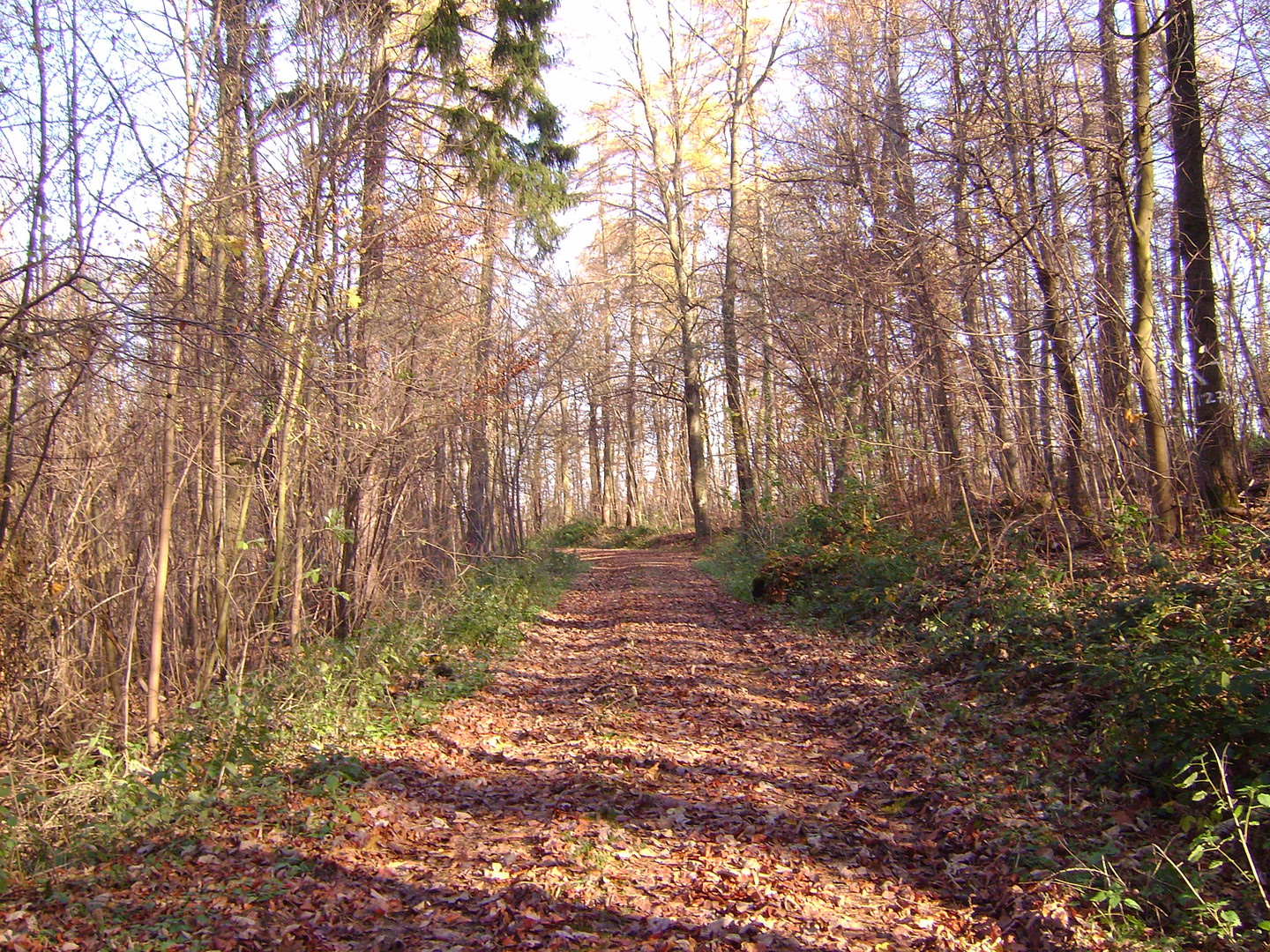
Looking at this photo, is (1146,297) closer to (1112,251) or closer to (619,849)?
(1112,251)

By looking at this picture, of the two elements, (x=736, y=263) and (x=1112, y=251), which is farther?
(x=736, y=263)

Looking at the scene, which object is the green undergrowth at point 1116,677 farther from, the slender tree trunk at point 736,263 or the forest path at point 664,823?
the slender tree trunk at point 736,263

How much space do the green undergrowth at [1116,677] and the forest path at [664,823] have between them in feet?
2.12

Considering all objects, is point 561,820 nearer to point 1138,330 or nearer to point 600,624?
point 600,624

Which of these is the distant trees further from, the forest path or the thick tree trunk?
the forest path

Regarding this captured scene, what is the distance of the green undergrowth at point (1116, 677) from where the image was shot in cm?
370

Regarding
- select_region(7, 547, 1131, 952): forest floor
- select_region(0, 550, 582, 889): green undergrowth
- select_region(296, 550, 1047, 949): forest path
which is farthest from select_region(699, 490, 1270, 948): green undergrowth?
select_region(0, 550, 582, 889): green undergrowth

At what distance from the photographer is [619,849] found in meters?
4.42

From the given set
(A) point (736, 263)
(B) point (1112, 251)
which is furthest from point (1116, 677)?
(A) point (736, 263)

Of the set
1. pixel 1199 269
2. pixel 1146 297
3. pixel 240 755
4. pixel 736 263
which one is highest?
pixel 736 263

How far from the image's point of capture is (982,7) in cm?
868

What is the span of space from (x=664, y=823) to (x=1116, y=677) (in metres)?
3.14

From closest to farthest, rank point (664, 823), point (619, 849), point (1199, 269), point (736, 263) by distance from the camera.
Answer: point (619, 849) → point (664, 823) → point (1199, 269) → point (736, 263)

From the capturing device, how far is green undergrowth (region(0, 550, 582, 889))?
4.55m
